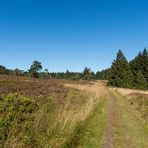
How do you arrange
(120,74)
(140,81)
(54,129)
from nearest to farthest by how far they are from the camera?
(54,129), (120,74), (140,81)

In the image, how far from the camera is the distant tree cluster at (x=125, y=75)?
65.9 metres

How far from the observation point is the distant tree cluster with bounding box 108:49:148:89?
65938 mm

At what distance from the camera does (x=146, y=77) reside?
72812mm

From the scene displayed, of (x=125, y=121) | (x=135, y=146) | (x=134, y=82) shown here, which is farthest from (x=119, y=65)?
(x=135, y=146)

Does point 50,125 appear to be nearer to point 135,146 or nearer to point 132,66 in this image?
point 135,146

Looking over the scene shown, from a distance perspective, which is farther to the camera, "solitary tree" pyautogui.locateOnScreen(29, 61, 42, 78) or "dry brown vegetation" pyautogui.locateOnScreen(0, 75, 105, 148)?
"solitary tree" pyautogui.locateOnScreen(29, 61, 42, 78)

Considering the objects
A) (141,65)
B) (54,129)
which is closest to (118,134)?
(54,129)

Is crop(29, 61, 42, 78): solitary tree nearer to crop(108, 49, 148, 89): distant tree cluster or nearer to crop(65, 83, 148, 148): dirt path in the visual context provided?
crop(108, 49, 148, 89): distant tree cluster

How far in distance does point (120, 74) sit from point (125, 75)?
121cm

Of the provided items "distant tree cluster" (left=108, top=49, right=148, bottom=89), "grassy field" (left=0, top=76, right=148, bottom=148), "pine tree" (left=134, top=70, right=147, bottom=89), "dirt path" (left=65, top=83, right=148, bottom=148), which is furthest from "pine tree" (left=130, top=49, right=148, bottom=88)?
"grassy field" (left=0, top=76, right=148, bottom=148)

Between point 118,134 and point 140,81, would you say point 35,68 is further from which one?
point 118,134

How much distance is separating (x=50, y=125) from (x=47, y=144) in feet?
5.17

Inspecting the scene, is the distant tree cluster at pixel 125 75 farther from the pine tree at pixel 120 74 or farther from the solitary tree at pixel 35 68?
the solitary tree at pixel 35 68

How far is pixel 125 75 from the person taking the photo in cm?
6606
